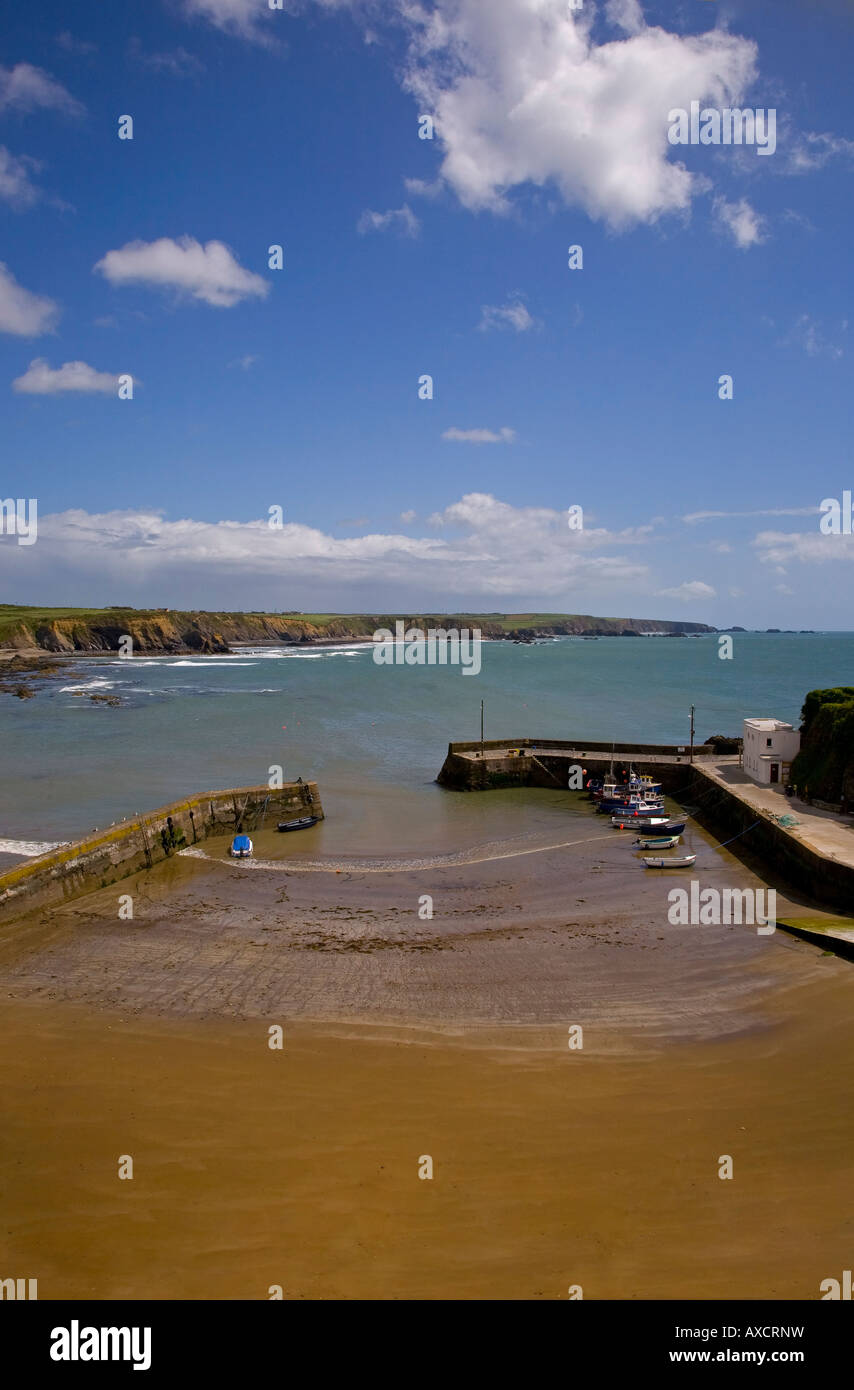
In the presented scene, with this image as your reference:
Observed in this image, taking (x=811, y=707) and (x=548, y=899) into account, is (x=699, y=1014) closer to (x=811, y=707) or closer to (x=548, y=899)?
(x=548, y=899)

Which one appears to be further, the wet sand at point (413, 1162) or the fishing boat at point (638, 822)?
the fishing boat at point (638, 822)

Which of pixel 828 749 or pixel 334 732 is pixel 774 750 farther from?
pixel 334 732

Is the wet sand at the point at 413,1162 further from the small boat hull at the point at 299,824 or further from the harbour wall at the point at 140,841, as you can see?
the small boat hull at the point at 299,824

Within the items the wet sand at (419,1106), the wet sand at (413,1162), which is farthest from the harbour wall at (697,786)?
the wet sand at (413,1162)

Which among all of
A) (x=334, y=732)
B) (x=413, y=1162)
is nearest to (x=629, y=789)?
(x=413, y=1162)

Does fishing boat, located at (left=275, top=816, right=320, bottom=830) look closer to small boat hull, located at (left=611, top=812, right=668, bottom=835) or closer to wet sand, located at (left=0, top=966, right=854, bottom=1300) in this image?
small boat hull, located at (left=611, top=812, right=668, bottom=835)

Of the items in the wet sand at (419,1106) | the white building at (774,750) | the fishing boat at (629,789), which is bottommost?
the wet sand at (419,1106)
